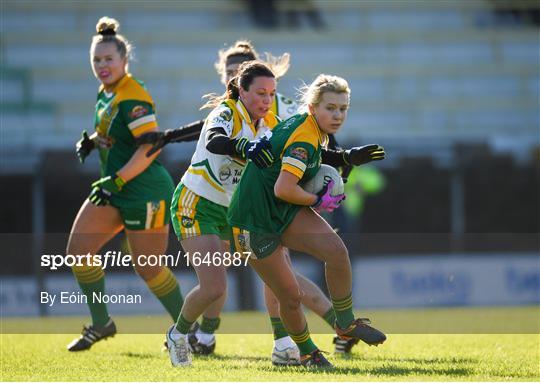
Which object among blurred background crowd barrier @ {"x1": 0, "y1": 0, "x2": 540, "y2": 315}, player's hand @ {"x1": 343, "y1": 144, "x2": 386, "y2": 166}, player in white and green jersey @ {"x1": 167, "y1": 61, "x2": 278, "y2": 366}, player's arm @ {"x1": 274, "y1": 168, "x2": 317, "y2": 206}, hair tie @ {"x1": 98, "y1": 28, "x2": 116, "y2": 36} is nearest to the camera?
player's arm @ {"x1": 274, "y1": 168, "x2": 317, "y2": 206}

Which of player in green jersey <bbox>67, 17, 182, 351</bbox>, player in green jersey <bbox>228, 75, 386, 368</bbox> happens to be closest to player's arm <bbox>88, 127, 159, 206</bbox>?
player in green jersey <bbox>67, 17, 182, 351</bbox>

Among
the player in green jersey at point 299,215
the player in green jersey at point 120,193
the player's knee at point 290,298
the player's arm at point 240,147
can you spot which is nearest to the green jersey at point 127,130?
the player in green jersey at point 120,193

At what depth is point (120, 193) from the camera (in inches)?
293

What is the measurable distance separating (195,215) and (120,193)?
1.04m

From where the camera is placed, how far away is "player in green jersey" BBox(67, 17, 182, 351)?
7.34m

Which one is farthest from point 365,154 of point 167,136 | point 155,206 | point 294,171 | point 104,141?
point 104,141

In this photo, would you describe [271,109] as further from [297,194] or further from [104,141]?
[297,194]

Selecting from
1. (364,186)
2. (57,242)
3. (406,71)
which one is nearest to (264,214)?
(57,242)

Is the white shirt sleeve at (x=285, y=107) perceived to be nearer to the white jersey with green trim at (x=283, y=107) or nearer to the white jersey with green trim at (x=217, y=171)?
the white jersey with green trim at (x=283, y=107)

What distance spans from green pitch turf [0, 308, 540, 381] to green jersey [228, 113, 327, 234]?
0.82 m

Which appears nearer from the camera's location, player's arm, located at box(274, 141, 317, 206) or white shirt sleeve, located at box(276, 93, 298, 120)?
player's arm, located at box(274, 141, 317, 206)

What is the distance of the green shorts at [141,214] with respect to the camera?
24.3 ft

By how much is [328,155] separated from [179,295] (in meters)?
1.75

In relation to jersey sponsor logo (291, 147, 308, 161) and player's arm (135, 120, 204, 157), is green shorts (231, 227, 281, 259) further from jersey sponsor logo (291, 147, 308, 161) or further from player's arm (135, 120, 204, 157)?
player's arm (135, 120, 204, 157)
